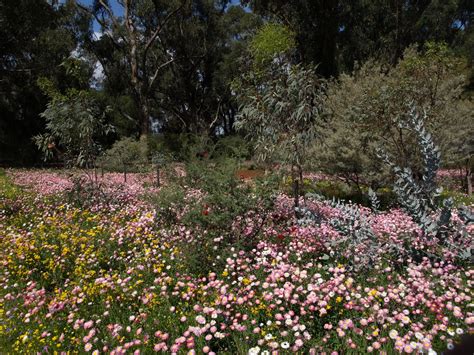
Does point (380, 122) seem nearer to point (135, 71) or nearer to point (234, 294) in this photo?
point (234, 294)

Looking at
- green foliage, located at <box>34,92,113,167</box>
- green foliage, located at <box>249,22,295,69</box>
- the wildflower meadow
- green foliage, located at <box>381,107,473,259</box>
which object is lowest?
the wildflower meadow

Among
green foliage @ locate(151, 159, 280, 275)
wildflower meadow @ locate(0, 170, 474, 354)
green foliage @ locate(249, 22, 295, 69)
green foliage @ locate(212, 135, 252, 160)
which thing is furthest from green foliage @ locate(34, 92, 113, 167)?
green foliage @ locate(249, 22, 295, 69)

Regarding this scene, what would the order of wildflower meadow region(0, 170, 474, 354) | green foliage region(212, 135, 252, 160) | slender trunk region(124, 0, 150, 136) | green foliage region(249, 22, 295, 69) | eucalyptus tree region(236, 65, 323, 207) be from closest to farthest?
wildflower meadow region(0, 170, 474, 354) < green foliage region(212, 135, 252, 160) < eucalyptus tree region(236, 65, 323, 207) < green foliage region(249, 22, 295, 69) < slender trunk region(124, 0, 150, 136)

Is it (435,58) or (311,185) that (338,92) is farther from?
(435,58)

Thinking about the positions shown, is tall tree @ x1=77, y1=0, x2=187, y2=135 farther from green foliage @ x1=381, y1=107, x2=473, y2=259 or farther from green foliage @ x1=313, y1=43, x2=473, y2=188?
green foliage @ x1=381, y1=107, x2=473, y2=259

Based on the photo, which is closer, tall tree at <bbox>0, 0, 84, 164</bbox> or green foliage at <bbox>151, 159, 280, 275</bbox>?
green foliage at <bbox>151, 159, 280, 275</bbox>

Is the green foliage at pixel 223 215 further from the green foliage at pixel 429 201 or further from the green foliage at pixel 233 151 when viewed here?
the green foliage at pixel 429 201

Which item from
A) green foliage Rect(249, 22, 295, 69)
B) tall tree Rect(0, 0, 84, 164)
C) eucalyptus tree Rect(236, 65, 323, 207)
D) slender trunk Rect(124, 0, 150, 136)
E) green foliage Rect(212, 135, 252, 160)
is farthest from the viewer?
slender trunk Rect(124, 0, 150, 136)

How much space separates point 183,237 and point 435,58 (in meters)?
14.6

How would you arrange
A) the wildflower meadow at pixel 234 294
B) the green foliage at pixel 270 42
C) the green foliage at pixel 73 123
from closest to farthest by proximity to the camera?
the wildflower meadow at pixel 234 294 < the green foliage at pixel 73 123 < the green foliage at pixel 270 42

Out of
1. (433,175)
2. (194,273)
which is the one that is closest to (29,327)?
(194,273)

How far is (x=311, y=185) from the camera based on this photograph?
49.5 ft

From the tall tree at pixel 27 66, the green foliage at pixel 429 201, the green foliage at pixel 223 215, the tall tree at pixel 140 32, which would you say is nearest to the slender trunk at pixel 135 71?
the tall tree at pixel 140 32

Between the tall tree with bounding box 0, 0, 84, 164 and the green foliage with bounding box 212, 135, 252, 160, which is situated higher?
the tall tree with bounding box 0, 0, 84, 164
